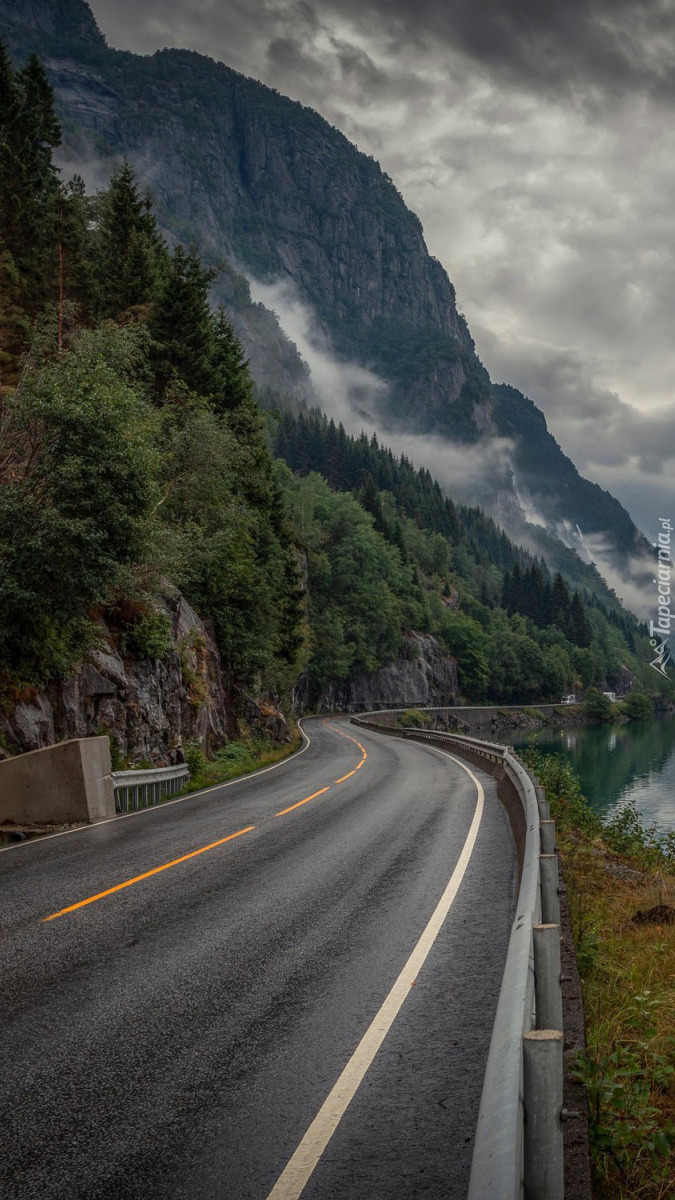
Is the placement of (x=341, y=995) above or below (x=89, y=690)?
below

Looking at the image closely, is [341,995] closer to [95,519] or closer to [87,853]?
[87,853]

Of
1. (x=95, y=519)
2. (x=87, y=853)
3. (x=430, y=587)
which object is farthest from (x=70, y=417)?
(x=430, y=587)

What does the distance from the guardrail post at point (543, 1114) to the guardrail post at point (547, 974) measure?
127cm

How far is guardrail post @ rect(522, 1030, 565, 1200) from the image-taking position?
7.56 feet

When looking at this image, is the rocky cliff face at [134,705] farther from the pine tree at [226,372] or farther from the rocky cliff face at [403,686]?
the rocky cliff face at [403,686]

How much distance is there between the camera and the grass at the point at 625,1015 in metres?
3.60

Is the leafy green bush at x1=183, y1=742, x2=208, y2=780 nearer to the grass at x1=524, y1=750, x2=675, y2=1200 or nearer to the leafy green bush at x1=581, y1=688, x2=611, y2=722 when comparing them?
the grass at x1=524, y1=750, x2=675, y2=1200

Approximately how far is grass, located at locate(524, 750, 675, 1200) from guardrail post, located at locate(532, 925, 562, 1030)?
359mm

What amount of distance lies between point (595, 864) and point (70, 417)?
1268cm

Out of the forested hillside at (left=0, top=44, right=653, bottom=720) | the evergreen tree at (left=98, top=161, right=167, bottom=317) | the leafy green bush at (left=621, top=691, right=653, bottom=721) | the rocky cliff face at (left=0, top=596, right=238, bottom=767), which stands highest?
the evergreen tree at (left=98, top=161, right=167, bottom=317)

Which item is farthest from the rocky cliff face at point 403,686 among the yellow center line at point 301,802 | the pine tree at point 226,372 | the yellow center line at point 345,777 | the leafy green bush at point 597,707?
the yellow center line at point 301,802

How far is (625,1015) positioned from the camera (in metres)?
5.67

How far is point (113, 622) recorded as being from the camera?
2139cm

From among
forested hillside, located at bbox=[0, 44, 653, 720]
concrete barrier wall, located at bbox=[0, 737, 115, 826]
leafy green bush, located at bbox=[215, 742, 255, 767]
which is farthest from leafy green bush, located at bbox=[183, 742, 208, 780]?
concrete barrier wall, located at bbox=[0, 737, 115, 826]
